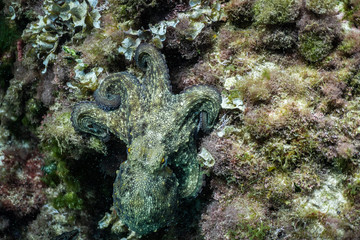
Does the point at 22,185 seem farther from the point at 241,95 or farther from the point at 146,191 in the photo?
the point at 241,95

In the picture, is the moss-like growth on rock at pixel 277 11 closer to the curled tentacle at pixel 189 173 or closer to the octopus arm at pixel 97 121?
the curled tentacle at pixel 189 173

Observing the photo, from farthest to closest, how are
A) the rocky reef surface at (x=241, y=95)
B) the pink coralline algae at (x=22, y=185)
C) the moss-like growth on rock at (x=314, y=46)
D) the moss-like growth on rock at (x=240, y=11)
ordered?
the pink coralline algae at (x=22, y=185) → the moss-like growth on rock at (x=240, y=11) → the moss-like growth on rock at (x=314, y=46) → the rocky reef surface at (x=241, y=95)

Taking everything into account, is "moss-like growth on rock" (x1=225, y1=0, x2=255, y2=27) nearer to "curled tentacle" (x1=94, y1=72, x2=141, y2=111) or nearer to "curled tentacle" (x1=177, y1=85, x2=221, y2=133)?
"curled tentacle" (x1=177, y1=85, x2=221, y2=133)

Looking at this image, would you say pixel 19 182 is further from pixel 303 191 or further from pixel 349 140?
pixel 349 140

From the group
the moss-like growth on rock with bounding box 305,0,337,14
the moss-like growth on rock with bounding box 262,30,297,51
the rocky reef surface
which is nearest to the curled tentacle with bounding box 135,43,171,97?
the rocky reef surface

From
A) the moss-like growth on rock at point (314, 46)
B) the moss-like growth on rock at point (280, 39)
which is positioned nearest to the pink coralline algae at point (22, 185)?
the moss-like growth on rock at point (280, 39)

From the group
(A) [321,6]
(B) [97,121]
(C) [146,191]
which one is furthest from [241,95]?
(B) [97,121]

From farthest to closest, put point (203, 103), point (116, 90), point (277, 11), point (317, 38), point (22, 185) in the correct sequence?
1. point (22, 185)
2. point (116, 90)
3. point (203, 103)
4. point (277, 11)
5. point (317, 38)
